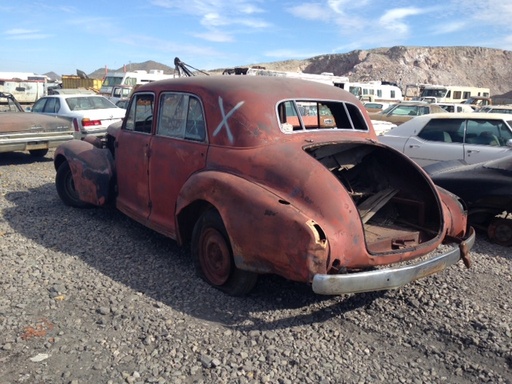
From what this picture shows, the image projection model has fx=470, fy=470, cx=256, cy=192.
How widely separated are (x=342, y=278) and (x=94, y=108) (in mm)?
10640

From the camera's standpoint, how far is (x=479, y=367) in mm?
3059

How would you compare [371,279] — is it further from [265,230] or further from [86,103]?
[86,103]

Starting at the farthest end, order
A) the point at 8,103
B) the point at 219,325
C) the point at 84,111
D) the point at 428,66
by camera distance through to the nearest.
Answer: the point at 428,66, the point at 84,111, the point at 8,103, the point at 219,325

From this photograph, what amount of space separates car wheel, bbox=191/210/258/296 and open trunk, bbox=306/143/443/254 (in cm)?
104

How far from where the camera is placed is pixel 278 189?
3.54 meters

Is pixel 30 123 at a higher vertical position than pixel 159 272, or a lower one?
higher

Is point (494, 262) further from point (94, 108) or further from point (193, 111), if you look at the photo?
point (94, 108)

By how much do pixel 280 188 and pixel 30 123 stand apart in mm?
8054

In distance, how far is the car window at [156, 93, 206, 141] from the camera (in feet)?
14.2

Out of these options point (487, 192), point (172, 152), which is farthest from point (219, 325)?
point (487, 192)

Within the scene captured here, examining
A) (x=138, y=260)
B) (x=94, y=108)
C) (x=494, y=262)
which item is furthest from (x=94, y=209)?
(x=94, y=108)

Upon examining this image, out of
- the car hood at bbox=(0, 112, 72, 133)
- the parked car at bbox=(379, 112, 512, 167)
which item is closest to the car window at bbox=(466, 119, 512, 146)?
the parked car at bbox=(379, 112, 512, 167)

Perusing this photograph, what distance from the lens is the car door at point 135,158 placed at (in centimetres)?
492

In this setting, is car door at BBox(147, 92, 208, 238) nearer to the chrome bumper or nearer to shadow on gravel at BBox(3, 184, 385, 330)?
shadow on gravel at BBox(3, 184, 385, 330)
